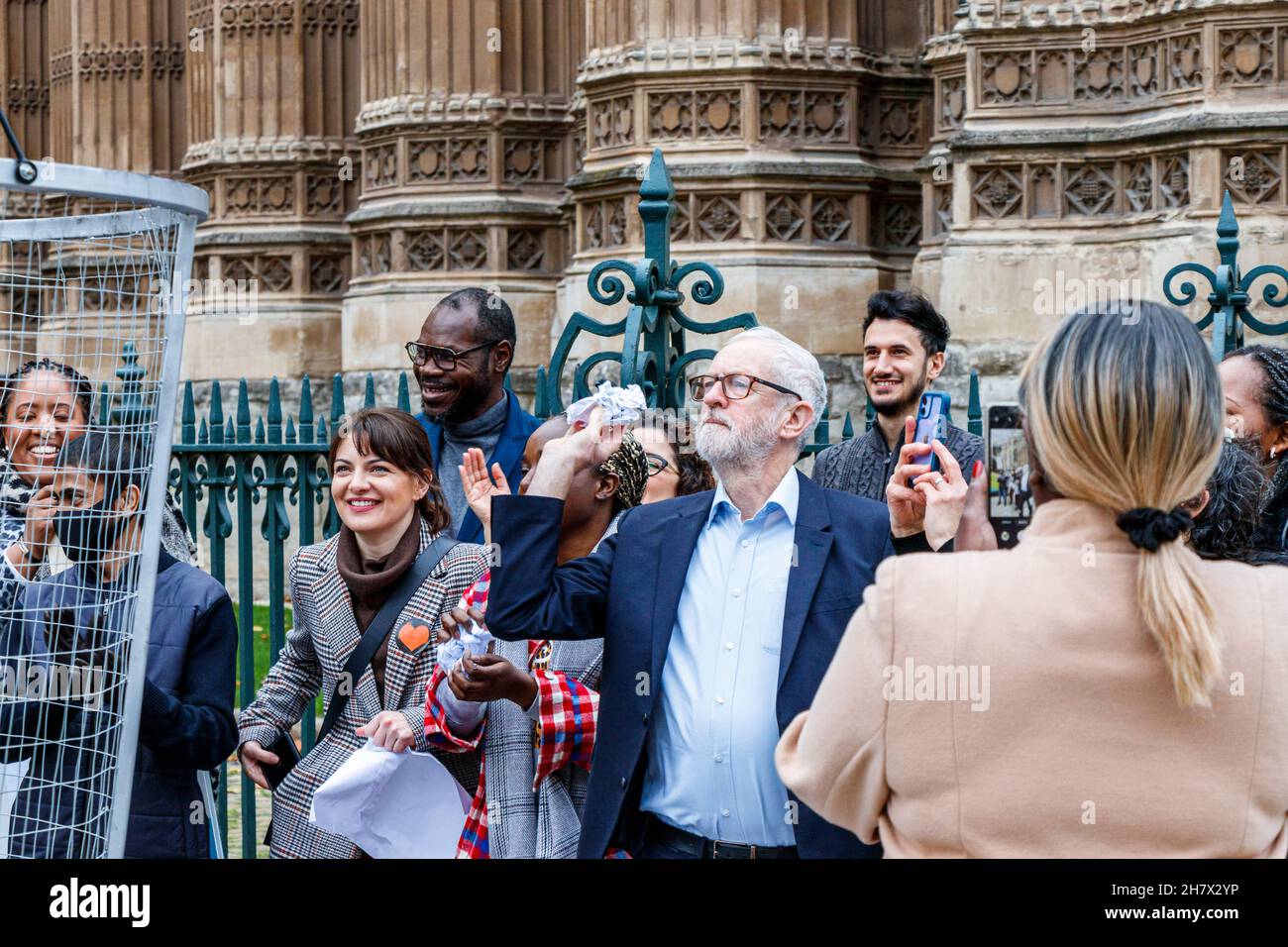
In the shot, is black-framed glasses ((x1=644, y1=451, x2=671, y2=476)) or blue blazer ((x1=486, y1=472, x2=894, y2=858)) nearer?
blue blazer ((x1=486, y1=472, x2=894, y2=858))

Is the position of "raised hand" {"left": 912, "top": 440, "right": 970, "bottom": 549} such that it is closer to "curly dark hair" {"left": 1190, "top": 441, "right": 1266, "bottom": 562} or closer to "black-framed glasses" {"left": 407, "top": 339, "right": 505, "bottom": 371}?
"curly dark hair" {"left": 1190, "top": 441, "right": 1266, "bottom": 562}

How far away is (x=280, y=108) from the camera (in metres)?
17.5

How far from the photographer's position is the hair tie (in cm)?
235

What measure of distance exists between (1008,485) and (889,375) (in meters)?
2.77

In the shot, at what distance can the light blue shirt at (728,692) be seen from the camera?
346 cm

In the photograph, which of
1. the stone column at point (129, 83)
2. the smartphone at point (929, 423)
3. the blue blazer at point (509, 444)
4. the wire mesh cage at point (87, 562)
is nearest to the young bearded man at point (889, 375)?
the blue blazer at point (509, 444)

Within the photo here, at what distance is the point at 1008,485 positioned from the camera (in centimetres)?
808

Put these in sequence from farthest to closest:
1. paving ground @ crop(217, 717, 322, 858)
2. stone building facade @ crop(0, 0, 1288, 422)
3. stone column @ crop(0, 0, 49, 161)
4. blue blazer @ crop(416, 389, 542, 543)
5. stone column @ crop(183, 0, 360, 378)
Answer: stone column @ crop(0, 0, 49, 161) < stone column @ crop(183, 0, 360, 378) < stone building facade @ crop(0, 0, 1288, 422) < paving ground @ crop(217, 717, 322, 858) < blue blazer @ crop(416, 389, 542, 543)

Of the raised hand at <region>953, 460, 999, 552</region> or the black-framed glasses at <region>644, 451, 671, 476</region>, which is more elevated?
the black-framed glasses at <region>644, 451, 671, 476</region>

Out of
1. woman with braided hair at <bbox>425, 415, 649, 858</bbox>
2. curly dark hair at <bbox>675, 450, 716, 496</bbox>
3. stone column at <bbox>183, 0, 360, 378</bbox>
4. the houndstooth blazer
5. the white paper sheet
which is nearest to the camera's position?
woman with braided hair at <bbox>425, 415, 649, 858</bbox>

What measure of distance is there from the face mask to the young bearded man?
88.1 inches

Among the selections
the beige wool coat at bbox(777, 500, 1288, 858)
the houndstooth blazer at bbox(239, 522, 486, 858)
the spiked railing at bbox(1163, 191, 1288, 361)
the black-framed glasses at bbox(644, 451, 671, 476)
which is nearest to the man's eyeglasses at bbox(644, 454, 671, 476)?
the black-framed glasses at bbox(644, 451, 671, 476)

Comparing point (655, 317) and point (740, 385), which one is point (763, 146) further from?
point (740, 385)

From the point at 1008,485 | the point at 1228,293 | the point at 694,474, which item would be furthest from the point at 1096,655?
the point at 1008,485
